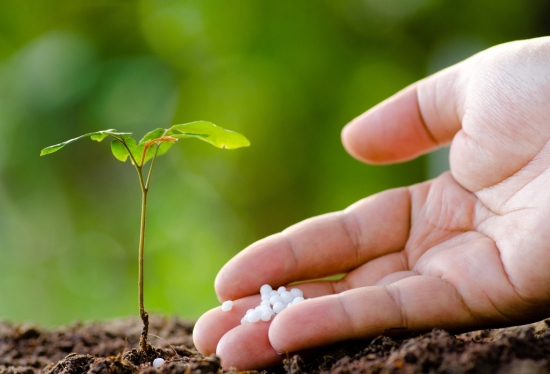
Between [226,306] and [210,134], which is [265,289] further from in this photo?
[210,134]

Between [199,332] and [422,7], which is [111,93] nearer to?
[422,7]

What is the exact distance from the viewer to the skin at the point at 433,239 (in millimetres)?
969

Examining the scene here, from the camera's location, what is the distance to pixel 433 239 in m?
1.29

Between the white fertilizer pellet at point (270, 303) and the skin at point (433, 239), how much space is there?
3 centimetres

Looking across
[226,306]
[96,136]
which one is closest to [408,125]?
[226,306]

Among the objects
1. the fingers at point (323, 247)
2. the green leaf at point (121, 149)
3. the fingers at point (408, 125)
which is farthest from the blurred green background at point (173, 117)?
the green leaf at point (121, 149)

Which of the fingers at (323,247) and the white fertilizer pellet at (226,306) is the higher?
the fingers at (323,247)

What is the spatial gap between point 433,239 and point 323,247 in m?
0.30

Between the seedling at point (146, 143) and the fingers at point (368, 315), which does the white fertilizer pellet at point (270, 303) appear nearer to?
the fingers at point (368, 315)

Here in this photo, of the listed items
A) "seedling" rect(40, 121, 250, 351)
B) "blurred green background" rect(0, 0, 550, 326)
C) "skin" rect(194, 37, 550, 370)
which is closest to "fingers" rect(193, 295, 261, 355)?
"skin" rect(194, 37, 550, 370)

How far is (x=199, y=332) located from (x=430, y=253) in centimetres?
59

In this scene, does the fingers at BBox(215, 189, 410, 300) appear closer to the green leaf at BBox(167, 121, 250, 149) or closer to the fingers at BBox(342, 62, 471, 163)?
the fingers at BBox(342, 62, 471, 163)

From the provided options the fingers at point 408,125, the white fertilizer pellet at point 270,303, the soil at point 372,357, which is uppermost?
the fingers at point 408,125

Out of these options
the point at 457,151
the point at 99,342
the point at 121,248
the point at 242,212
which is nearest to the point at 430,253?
the point at 457,151
